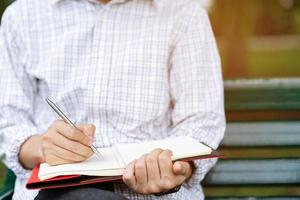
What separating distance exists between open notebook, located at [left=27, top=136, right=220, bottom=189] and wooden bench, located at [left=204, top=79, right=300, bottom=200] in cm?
52

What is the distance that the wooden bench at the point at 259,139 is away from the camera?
2205 millimetres

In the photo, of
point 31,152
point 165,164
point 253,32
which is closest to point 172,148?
point 165,164

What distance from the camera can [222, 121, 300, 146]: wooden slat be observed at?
7.23 ft

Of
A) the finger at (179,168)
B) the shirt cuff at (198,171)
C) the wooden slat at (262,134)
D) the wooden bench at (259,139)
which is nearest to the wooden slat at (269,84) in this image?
the wooden bench at (259,139)

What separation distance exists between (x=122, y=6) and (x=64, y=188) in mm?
710

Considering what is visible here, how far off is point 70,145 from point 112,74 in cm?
38

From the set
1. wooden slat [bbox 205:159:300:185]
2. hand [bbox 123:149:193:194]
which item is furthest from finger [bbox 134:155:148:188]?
wooden slat [bbox 205:159:300:185]

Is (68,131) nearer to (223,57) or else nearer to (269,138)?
(269,138)

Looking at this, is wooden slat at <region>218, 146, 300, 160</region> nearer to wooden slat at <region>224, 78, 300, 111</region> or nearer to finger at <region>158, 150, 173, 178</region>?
wooden slat at <region>224, 78, 300, 111</region>

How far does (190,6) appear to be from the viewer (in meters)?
2.06

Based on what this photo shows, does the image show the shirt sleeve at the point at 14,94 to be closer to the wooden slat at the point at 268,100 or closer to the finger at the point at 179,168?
the finger at the point at 179,168

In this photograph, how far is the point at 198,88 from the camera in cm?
195

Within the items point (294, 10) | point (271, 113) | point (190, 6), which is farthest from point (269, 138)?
point (294, 10)

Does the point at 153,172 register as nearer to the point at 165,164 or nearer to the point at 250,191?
the point at 165,164
